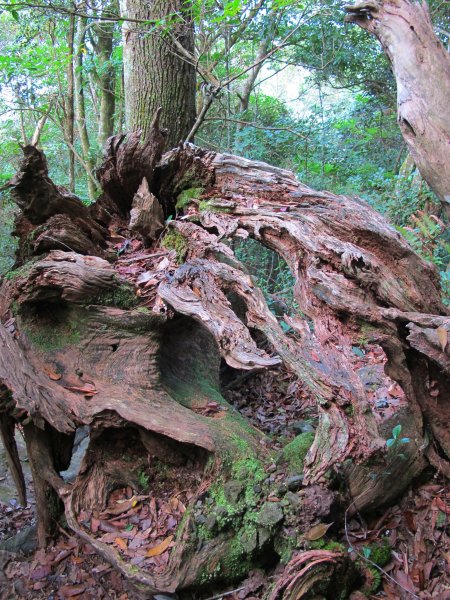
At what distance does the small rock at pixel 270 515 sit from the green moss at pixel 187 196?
92.8 inches

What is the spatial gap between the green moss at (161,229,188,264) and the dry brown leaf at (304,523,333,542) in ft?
6.40

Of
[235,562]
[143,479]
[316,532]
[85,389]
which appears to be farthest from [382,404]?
[85,389]

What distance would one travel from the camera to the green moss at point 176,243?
11.5 ft

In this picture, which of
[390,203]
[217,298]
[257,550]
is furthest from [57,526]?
[390,203]

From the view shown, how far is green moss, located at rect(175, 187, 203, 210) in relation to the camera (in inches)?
151

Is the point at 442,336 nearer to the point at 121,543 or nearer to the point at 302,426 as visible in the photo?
the point at 121,543

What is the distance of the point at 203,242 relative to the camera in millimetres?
3371

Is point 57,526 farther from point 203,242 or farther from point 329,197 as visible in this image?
point 329,197

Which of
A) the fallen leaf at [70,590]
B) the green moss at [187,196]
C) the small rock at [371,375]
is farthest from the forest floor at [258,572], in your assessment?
the green moss at [187,196]

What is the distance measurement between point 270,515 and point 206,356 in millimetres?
1690

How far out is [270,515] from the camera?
238 centimetres

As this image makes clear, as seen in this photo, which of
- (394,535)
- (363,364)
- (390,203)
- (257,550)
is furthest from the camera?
(390,203)

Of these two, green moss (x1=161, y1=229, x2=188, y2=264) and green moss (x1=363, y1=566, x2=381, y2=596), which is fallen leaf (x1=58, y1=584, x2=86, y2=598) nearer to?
green moss (x1=363, y1=566, x2=381, y2=596)

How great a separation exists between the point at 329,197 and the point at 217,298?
1034mm
